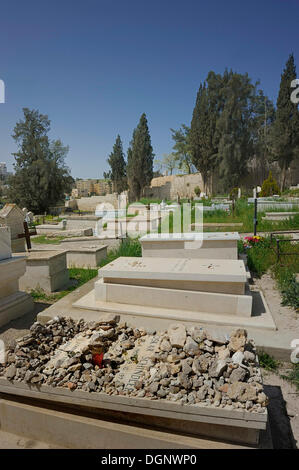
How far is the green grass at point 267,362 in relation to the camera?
99.1 inches

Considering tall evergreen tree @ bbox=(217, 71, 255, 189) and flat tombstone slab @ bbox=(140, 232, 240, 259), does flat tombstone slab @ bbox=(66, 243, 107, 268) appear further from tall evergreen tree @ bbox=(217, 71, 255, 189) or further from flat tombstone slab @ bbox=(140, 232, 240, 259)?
tall evergreen tree @ bbox=(217, 71, 255, 189)

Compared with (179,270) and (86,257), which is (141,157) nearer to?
(86,257)

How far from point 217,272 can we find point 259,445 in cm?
173

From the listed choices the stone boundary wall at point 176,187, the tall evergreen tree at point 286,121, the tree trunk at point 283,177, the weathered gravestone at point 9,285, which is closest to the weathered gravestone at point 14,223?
the weathered gravestone at point 9,285

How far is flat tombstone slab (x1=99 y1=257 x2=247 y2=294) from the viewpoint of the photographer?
3.09m

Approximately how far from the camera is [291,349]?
255 centimetres

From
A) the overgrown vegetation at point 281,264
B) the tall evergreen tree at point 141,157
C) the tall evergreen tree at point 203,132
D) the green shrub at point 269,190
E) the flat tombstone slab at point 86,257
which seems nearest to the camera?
the overgrown vegetation at point 281,264

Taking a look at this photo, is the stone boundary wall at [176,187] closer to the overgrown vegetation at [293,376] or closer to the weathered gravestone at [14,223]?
the weathered gravestone at [14,223]

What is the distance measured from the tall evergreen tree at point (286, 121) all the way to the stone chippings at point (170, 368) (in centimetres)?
2973

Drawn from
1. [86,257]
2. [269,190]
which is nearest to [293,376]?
[86,257]

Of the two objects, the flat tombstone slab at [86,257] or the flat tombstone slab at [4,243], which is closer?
the flat tombstone slab at [4,243]

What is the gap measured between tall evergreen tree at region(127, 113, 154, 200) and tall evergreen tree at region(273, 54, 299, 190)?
13.6 m

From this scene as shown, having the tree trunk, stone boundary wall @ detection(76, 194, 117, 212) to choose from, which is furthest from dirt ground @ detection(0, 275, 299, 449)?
stone boundary wall @ detection(76, 194, 117, 212)
